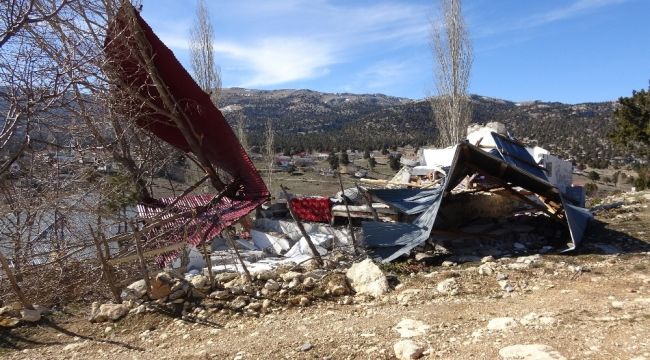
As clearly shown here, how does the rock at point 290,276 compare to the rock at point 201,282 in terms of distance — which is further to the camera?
the rock at point 290,276

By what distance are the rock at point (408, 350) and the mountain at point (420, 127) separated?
35345 millimetres

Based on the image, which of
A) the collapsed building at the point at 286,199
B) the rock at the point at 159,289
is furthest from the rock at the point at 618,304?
the rock at the point at 159,289

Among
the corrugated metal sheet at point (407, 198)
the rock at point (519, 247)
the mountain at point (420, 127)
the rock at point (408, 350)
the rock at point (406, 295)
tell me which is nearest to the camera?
the rock at point (408, 350)

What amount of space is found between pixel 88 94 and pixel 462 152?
4.73 metres

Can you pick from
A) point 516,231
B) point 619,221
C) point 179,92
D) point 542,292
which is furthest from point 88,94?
point 619,221

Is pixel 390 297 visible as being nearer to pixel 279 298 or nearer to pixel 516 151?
pixel 279 298

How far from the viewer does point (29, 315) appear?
5.09m

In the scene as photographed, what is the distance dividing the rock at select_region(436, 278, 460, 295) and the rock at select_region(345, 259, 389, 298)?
1.81ft

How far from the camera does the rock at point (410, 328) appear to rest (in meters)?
3.98

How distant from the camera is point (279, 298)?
518 centimetres


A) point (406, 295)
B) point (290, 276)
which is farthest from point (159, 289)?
point (406, 295)

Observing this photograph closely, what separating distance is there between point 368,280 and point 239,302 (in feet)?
4.50

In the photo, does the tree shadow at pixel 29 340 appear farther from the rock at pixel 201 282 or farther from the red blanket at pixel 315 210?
the red blanket at pixel 315 210

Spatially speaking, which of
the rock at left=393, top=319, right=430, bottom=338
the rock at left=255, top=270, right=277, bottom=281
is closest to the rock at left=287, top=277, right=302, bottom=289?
the rock at left=255, top=270, right=277, bottom=281
